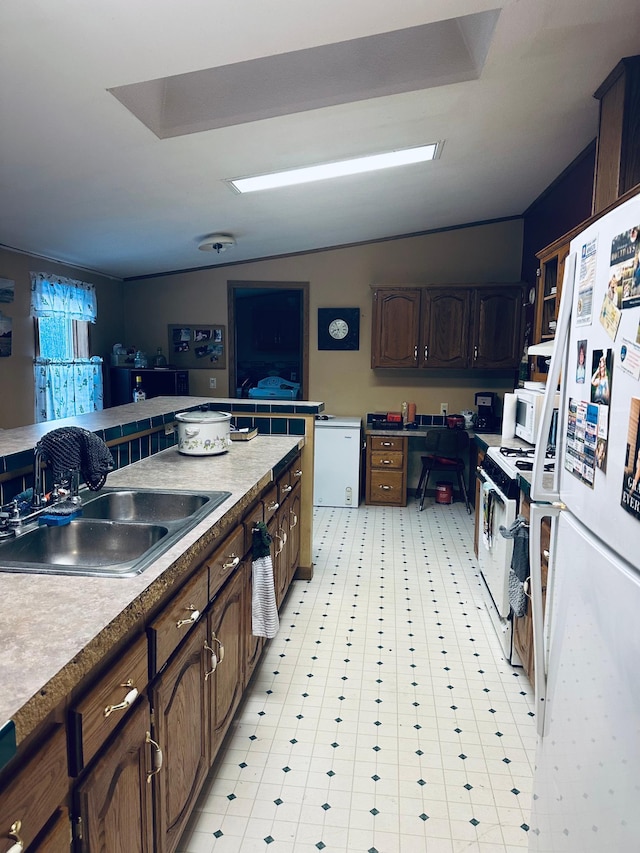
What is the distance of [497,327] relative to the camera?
16.3 feet

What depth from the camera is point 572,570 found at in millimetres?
1130

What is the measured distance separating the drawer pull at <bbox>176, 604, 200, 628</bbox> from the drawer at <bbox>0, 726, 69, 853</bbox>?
449 millimetres

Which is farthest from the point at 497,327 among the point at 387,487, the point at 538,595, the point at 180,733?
the point at 180,733

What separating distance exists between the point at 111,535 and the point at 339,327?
4.26 meters

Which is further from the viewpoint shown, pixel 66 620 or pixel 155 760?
pixel 155 760

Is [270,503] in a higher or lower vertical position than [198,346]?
lower

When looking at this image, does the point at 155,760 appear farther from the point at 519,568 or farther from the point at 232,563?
the point at 519,568

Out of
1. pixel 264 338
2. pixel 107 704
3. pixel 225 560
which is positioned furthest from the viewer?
pixel 264 338

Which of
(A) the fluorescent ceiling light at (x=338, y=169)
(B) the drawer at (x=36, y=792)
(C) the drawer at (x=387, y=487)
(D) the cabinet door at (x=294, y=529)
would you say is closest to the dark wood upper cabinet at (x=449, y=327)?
(C) the drawer at (x=387, y=487)

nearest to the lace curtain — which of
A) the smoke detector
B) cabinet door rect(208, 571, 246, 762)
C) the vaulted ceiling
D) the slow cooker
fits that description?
the vaulted ceiling

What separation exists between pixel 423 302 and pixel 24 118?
3.61m

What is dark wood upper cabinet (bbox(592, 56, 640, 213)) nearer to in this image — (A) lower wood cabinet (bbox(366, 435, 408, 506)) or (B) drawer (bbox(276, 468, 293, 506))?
(B) drawer (bbox(276, 468, 293, 506))

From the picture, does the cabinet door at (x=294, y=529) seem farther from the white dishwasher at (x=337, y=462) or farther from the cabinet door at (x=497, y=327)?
the cabinet door at (x=497, y=327)

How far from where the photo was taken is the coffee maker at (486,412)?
515 centimetres
